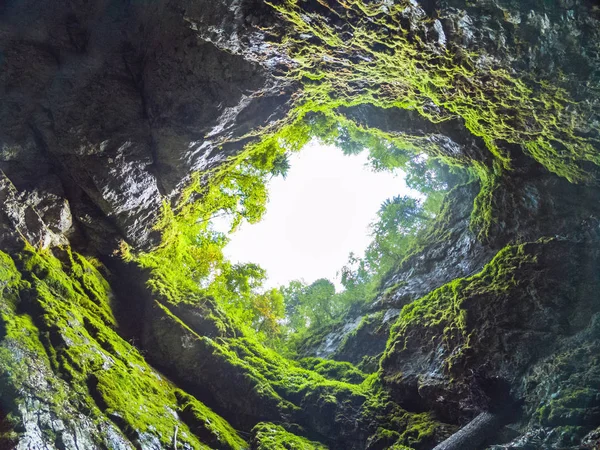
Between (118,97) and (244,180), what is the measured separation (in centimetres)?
479

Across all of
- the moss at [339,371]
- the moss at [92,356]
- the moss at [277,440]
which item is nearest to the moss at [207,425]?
the moss at [92,356]

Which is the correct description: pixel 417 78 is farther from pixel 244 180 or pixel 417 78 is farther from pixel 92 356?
pixel 92 356

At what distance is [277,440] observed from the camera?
28.4 ft

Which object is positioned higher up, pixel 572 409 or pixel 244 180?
pixel 244 180

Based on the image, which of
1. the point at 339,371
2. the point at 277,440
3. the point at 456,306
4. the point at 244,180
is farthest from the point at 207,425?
the point at 244,180

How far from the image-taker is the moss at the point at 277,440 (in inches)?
331

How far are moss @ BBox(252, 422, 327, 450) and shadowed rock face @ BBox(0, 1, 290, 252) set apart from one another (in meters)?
6.11

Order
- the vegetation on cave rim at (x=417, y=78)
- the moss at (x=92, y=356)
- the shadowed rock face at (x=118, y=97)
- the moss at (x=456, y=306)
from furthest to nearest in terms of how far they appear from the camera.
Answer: the moss at (x=456, y=306), the shadowed rock face at (x=118, y=97), the moss at (x=92, y=356), the vegetation on cave rim at (x=417, y=78)

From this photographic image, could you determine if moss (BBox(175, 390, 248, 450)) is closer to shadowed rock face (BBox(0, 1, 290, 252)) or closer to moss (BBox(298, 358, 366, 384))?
moss (BBox(298, 358, 366, 384))

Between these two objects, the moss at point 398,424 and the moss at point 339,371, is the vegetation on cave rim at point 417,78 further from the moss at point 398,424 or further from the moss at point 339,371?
the moss at point 339,371

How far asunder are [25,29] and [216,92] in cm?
353

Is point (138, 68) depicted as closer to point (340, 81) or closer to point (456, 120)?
point (340, 81)

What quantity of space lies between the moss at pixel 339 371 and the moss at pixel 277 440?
3.32 m

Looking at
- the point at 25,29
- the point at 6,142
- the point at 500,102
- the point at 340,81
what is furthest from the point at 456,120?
the point at 6,142
